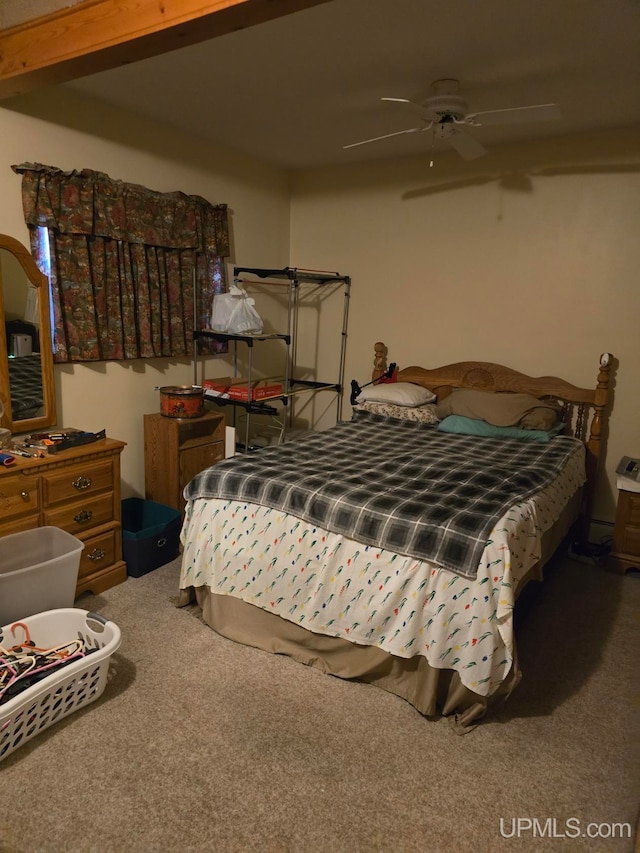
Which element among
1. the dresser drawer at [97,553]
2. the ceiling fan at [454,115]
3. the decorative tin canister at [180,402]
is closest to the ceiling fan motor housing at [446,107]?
the ceiling fan at [454,115]

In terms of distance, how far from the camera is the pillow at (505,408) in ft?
11.0

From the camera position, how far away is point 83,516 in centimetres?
268

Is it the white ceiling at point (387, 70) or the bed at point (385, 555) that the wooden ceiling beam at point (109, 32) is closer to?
the white ceiling at point (387, 70)

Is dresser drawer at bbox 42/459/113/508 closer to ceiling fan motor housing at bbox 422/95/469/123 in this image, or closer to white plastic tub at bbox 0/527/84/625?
white plastic tub at bbox 0/527/84/625

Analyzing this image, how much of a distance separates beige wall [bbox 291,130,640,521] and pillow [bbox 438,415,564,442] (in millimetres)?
569

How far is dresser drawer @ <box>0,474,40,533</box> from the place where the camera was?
2344 mm

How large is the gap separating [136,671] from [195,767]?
558 millimetres

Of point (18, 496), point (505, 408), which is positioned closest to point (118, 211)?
point (18, 496)

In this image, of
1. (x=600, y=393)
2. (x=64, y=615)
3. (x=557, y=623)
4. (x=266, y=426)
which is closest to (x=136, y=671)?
(x=64, y=615)

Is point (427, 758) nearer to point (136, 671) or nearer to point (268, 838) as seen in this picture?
point (268, 838)

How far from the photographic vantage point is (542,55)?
7.56 feet

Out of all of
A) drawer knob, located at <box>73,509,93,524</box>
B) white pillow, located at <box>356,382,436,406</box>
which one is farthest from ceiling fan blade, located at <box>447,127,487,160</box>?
drawer knob, located at <box>73,509,93,524</box>

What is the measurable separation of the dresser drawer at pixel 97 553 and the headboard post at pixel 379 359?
7.59ft

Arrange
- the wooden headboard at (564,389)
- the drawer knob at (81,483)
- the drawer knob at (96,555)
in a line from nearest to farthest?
the drawer knob at (81,483) < the drawer knob at (96,555) < the wooden headboard at (564,389)
